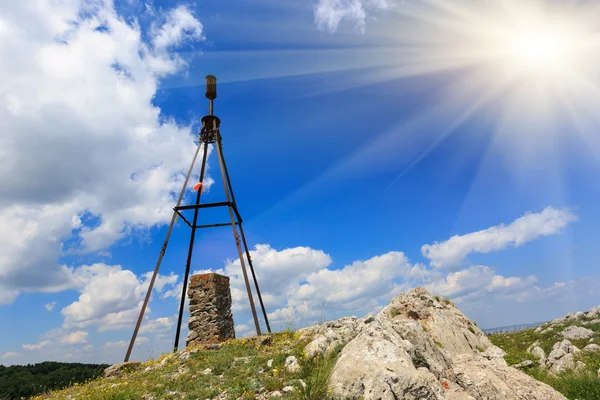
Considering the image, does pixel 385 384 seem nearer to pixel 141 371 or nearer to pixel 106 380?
pixel 141 371

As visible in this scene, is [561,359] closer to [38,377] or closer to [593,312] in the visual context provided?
[38,377]

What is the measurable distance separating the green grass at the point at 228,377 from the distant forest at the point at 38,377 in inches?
209

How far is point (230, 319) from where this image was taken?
15.3 m

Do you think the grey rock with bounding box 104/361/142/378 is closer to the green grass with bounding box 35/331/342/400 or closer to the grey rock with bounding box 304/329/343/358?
the green grass with bounding box 35/331/342/400

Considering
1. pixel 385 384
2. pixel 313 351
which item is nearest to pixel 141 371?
pixel 313 351

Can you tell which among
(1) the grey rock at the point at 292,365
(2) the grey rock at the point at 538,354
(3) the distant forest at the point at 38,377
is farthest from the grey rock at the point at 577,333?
(3) the distant forest at the point at 38,377

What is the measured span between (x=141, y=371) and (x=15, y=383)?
13847mm

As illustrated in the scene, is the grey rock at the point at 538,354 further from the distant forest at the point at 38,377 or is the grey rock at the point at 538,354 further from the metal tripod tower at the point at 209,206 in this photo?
the distant forest at the point at 38,377

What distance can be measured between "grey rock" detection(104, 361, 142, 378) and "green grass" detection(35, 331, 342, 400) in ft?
1.53

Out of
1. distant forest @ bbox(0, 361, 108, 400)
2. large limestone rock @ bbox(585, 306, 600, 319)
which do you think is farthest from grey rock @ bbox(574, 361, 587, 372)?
large limestone rock @ bbox(585, 306, 600, 319)

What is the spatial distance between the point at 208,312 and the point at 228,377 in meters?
6.26

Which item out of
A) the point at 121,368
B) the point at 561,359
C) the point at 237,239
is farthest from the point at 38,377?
the point at 561,359

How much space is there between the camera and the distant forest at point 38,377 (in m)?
15.8

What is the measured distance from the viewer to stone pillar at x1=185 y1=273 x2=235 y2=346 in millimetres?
14059
